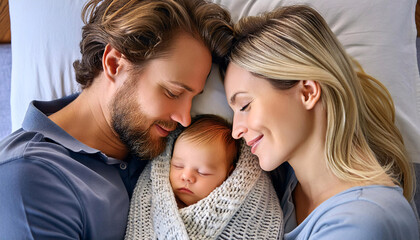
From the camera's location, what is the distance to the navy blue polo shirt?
1225 mm

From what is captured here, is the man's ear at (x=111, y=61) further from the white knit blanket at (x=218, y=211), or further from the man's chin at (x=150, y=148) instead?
the white knit blanket at (x=218, y=211)

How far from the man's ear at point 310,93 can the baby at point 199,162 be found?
0.39 metres

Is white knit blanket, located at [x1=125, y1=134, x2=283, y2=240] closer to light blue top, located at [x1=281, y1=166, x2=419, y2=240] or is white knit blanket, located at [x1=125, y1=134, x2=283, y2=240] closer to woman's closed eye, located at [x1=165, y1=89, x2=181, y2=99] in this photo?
light blue top, located at [x1=281, y1=166, x2=419, y2=240]

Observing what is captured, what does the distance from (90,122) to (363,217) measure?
108cm

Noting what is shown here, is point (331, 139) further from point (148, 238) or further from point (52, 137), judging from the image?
point (52, 137)

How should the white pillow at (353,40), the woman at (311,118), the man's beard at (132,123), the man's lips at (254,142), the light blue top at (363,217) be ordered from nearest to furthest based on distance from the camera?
1. the light blue top at (363,217)
2. the woman at (311,118)
3. the man's lips at (254,142)
4. the man's beard at (132,123)
5. the white pillow at (353,40)

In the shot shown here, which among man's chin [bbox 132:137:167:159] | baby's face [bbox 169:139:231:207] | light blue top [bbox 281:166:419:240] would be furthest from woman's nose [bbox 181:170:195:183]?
light blue top [bbox 281:166:419:240]

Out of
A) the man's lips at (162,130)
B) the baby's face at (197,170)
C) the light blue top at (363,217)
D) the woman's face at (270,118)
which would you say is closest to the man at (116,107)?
the man's lips at (162,130)

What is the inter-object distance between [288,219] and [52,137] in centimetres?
95

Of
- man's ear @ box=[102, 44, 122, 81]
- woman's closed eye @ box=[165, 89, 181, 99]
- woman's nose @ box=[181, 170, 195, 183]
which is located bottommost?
woman's nose @ box=[181, 170, 195, 183]

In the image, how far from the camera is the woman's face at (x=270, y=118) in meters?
1.36

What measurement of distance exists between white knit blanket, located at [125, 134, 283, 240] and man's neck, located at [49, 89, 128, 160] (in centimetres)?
23

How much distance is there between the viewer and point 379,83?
156 cm

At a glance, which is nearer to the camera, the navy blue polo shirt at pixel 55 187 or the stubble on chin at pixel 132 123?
the navy blue polo shirt at pixel 55 187
